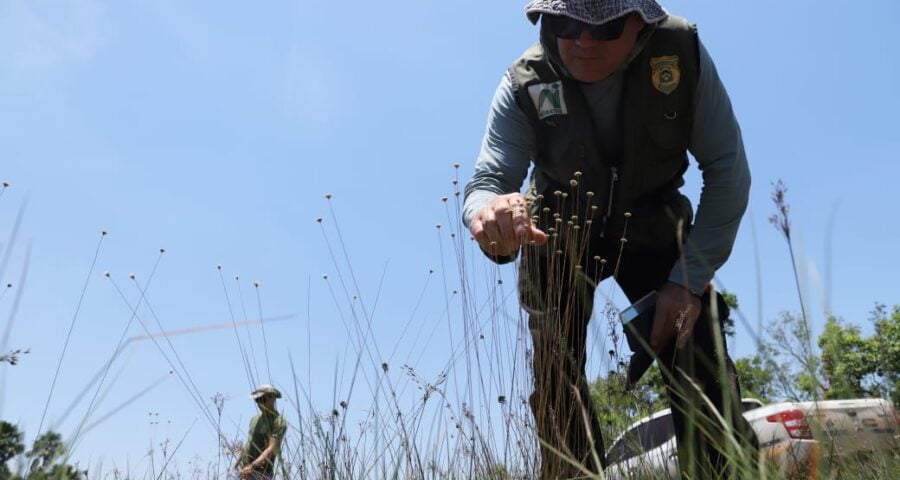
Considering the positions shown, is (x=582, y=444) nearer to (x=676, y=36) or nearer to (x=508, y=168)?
(x=508, y=168)

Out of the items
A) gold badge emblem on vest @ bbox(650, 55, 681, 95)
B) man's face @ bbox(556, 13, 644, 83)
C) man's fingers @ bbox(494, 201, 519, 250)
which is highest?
man's face @ bbox(556, 13, 644, 83)

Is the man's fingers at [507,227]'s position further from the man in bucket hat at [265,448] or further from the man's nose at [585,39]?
the man in bucket hat at [265,448]

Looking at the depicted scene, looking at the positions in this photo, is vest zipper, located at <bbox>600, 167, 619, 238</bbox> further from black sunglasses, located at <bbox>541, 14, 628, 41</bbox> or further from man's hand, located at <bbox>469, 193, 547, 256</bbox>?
man's hand, located at <bbox>469, 193, 547, 256</bbox>

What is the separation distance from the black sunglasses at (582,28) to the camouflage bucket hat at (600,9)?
0.9 inches

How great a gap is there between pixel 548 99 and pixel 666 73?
38 centimetres

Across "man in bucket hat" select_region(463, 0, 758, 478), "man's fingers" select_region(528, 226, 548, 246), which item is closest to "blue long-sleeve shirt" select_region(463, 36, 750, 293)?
"man in bucket hat" select_region(463, 0, 758, 478)

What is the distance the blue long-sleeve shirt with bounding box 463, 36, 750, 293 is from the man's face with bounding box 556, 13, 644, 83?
0.06 meters

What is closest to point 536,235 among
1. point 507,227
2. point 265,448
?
point 507,227

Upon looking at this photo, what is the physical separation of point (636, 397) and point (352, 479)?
101 cm

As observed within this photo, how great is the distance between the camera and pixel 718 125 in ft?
8.27

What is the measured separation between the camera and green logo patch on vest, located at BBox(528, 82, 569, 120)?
102 inches

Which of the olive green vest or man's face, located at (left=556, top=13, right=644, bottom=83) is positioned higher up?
man's face, located at (left=556, top=13, right=644, bottom=83)

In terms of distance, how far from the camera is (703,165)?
2607mm

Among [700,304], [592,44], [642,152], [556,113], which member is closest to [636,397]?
[700,304]
